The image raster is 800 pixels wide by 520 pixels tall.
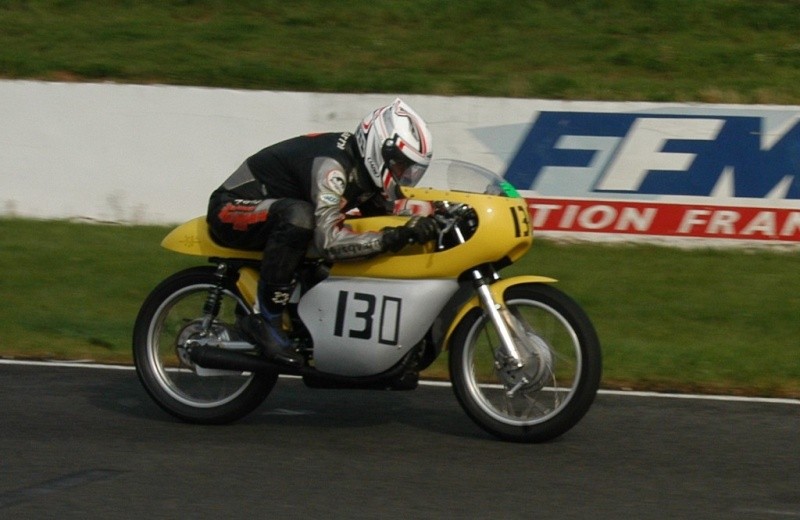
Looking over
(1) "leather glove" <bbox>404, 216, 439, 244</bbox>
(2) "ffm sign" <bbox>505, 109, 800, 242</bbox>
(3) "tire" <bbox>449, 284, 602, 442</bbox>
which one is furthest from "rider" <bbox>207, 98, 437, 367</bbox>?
(2) "ffm sign" <bbox>505, 109, 800, 242</bbox>

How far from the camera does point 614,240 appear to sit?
40.9ft

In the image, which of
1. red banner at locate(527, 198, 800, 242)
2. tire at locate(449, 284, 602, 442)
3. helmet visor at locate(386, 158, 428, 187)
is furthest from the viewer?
red banner at locate(527, 198, 800, 242)

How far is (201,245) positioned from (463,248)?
1.44 meters

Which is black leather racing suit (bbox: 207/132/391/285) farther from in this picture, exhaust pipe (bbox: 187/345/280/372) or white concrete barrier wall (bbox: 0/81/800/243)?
white concrete barrier wall (bbox: 0/81/800/243)

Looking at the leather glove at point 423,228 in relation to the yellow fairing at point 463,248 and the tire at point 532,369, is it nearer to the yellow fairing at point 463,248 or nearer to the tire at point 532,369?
the yellow fairing at point 463,248

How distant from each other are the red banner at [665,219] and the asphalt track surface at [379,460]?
15.7ft

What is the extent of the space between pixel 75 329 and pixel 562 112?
5199mm

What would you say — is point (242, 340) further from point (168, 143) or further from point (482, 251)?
point (168, 143)

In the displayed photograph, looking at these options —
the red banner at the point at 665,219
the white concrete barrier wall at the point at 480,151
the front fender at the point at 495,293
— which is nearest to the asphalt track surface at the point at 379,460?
the front fender at the point at 495,293

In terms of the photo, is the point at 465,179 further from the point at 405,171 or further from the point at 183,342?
the point at 183,342

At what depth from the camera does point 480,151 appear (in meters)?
12.9

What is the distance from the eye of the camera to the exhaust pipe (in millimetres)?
6781

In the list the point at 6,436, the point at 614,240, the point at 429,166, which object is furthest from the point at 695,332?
the point at 6,436

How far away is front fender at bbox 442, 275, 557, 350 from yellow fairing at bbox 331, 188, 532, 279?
0.12m
